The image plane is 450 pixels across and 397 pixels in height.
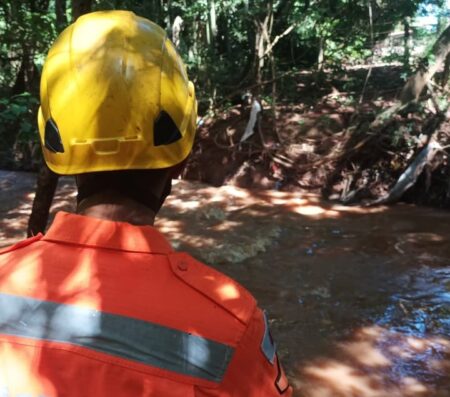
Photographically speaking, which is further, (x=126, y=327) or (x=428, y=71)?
(x=428, y=71)

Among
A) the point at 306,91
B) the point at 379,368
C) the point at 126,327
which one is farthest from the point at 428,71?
the point at 126,327

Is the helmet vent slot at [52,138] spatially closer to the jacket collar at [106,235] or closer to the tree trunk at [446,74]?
the jacket collar at [106,235]

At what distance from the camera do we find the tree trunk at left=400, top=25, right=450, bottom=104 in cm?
752

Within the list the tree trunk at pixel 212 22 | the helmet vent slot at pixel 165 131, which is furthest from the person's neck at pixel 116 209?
the tree trunk at pixel 212 22

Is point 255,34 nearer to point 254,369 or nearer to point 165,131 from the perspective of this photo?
point 165,131

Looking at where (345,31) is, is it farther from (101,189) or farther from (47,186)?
(101,189)

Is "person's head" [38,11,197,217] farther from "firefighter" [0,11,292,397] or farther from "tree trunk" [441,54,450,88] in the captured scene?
"tree trunk" [441,54,450,88]

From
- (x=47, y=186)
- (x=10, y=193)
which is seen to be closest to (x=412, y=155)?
(x=47, y=186)

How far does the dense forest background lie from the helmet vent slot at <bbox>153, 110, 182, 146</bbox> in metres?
3.18

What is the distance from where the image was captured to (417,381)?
3523mm

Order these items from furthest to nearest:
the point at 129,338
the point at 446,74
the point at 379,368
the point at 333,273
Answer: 1. the point at 446,74
2. the point at 333,273
3. the point at 379,368
4. the point at 129,338

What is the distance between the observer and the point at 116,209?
92cm

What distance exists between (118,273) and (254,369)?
26 centimetres

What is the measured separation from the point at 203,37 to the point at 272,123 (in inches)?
185
